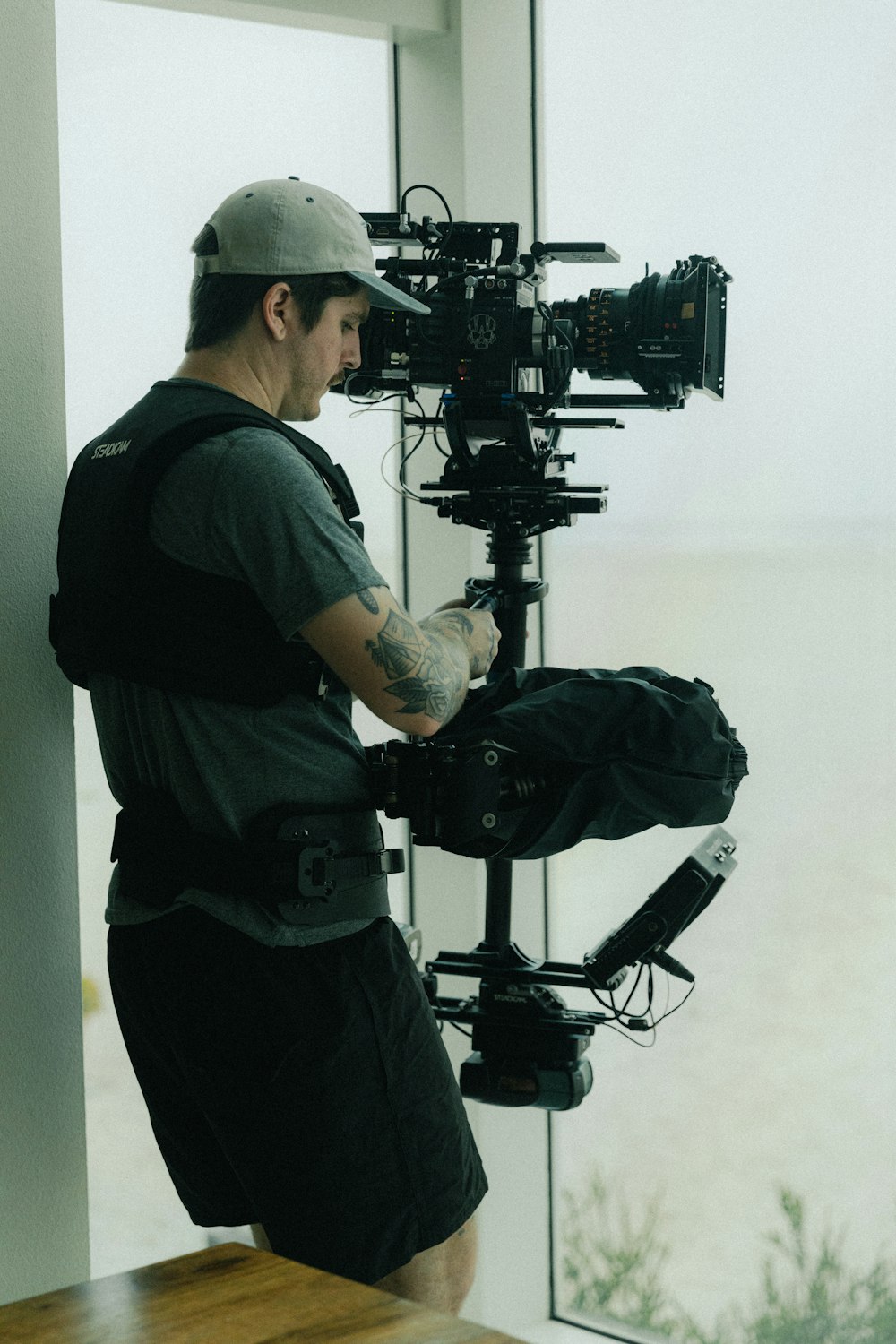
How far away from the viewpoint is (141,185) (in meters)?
2.53

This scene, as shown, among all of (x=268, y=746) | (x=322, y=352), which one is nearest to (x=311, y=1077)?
(x=268, y=746)

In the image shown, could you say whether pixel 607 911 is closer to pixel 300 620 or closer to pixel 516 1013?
pixel 516 1013

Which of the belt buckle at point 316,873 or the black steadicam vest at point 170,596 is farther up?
the black steadicam vest at point 170,596

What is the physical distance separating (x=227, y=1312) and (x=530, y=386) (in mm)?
1321

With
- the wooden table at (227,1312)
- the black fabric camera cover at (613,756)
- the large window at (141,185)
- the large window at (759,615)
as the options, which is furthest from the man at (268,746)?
the large window at (759,615)

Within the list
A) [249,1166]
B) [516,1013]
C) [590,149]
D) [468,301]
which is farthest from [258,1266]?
[590,149]

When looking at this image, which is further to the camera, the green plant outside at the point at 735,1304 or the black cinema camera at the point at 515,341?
the green plant outside at the point at 735,1304

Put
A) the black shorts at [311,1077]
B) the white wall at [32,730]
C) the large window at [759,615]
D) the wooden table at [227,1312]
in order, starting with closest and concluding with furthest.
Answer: the wooden table at [227,1312], the black shorts at [311,1077], the white wall at [32,730], the large window at [759,615]

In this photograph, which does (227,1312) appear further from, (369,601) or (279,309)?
(279,309)

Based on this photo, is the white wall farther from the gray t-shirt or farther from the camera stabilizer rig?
the camera stabilizer rig

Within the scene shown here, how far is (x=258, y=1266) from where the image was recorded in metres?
1.19

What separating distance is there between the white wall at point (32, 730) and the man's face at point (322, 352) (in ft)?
1.31

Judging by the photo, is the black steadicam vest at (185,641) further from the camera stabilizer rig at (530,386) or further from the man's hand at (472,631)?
the camera stabilizer rig at (530,386)

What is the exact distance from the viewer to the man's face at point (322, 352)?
5.76 ft
